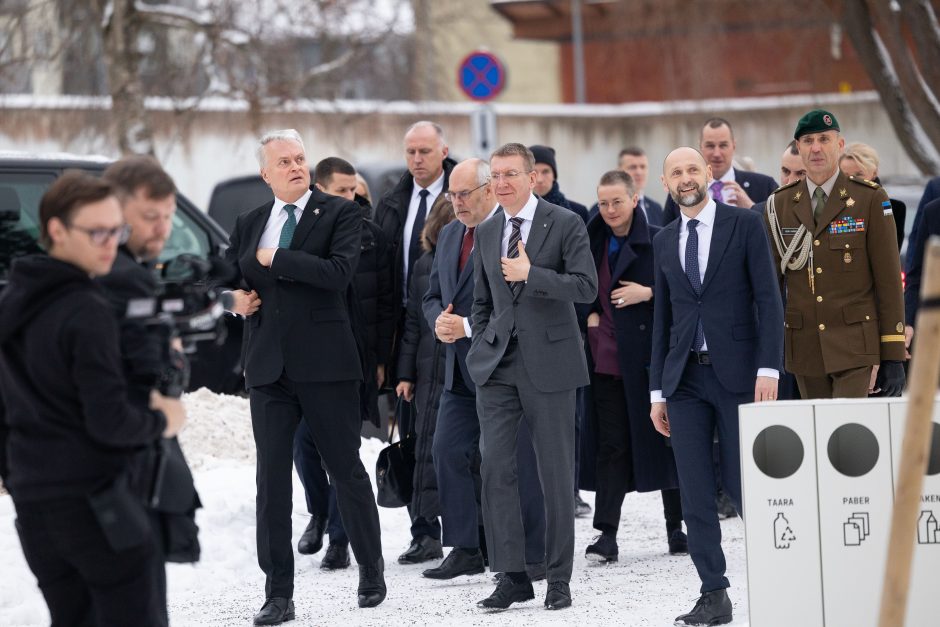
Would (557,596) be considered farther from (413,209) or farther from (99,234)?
(99,234)

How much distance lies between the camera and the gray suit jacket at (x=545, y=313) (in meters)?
7.57

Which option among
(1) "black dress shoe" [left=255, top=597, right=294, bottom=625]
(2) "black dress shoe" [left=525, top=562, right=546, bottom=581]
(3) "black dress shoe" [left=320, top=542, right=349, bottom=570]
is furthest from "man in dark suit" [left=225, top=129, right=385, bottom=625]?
(3) "black dress shoe" [left=320, top=542, right=349, bottom=570]

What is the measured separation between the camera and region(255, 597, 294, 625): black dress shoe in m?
7.51

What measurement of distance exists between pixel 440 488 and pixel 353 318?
3.38 ft

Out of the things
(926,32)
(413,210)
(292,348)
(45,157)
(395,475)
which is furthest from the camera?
(926,32)

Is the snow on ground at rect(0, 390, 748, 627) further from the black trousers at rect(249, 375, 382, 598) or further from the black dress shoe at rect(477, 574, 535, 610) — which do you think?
the black trousers at rect(249, 375, 382, 598)

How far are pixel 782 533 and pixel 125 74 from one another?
1136 centimetres

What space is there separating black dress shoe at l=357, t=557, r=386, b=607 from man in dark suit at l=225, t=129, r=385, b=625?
91 mm

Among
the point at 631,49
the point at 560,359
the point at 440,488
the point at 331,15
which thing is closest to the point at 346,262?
the point at 560,359

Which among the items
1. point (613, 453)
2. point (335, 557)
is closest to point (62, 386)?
point (335, 557)

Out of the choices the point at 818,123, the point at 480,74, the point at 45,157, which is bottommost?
the point at 818,123

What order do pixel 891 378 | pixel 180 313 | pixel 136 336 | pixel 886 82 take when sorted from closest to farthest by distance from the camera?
pixel 136 336, pixel 180 313, pixel 891 378, pixel 886 82

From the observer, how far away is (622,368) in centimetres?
914

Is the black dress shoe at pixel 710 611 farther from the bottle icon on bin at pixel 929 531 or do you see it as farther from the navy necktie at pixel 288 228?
the navy necktie at pixel 288 228
